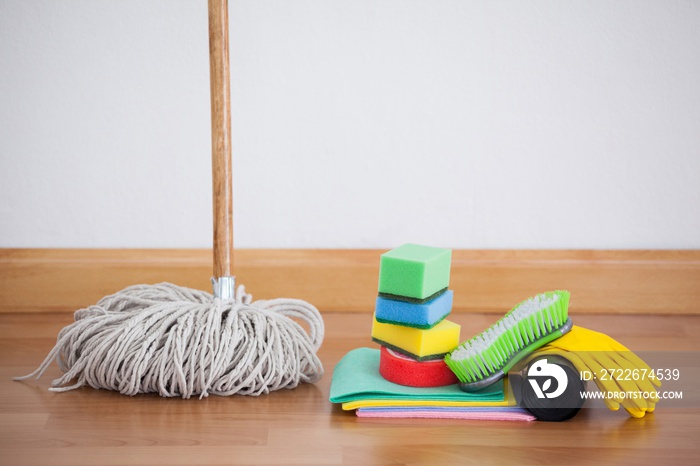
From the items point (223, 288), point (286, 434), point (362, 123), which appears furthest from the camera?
point (362, 123)

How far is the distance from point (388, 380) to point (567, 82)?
0.67 meters

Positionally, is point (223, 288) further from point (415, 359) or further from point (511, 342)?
point (511, 342)

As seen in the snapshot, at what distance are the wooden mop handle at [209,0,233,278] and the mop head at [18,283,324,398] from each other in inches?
3.1

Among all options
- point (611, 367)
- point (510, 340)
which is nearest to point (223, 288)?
point (510, 340)

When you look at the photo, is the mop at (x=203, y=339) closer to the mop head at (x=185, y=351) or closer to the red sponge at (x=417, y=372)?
the mop head at (x=185, y=351)

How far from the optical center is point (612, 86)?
54.4 inches

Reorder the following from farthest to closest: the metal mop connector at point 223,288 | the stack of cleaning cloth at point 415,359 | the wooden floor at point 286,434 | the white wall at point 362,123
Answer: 1. the white wall at point 362,123
2. the metal mop connector at point 223,288
3. the stack of cleaning cloth at point 415,359
4. the wooden floor at point 286,434

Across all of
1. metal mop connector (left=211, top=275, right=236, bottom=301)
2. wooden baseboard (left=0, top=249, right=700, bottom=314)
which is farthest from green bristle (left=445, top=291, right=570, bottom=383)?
wooden baseboard (left=0, top=249, right=700, bottom=314)

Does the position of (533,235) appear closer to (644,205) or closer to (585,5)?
(644,205)

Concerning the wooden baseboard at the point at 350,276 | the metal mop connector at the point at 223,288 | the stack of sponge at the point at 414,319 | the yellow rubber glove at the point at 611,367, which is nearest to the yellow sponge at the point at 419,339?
the stack of sponge at the point at 414,319

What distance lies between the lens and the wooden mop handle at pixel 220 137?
1.10 metres

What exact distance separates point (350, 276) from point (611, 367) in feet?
1.90

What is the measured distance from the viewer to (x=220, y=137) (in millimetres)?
1115

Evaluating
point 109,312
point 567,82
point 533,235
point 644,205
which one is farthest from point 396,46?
point 109,312
